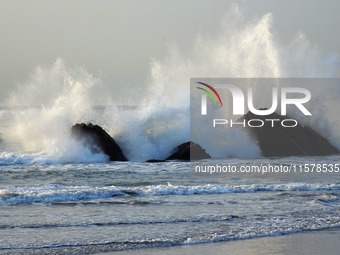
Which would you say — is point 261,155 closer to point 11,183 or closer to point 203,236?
point 11,183

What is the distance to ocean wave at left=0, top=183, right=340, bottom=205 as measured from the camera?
18719 millimetres

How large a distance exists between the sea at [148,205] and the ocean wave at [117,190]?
0.03 meters

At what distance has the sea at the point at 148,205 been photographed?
13.8 meters

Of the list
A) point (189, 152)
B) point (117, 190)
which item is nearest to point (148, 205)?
point (117, 190)

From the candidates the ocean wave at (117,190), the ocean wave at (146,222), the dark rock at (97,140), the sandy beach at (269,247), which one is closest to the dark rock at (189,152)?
the dark rock at (97,140)

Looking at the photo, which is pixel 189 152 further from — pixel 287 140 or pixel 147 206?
pixel 147 206

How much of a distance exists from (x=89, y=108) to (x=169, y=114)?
3.58 m

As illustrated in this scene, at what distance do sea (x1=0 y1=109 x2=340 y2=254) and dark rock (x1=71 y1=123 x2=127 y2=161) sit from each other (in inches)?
64.4

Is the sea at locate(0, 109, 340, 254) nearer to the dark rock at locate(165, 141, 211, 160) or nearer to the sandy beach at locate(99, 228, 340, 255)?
the sandy beach at locate(99, 228, 340, 255)

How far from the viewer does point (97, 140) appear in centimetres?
2998

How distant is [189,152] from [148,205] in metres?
12.0

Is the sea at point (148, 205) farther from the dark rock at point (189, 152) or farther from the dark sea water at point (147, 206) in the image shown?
the dark rock at point (189, 152)

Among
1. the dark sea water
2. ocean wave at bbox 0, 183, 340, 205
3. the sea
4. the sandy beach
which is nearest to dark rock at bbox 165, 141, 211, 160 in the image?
the sea

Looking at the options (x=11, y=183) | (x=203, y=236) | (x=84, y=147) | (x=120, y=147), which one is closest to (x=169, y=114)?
(x=120, y=147)
